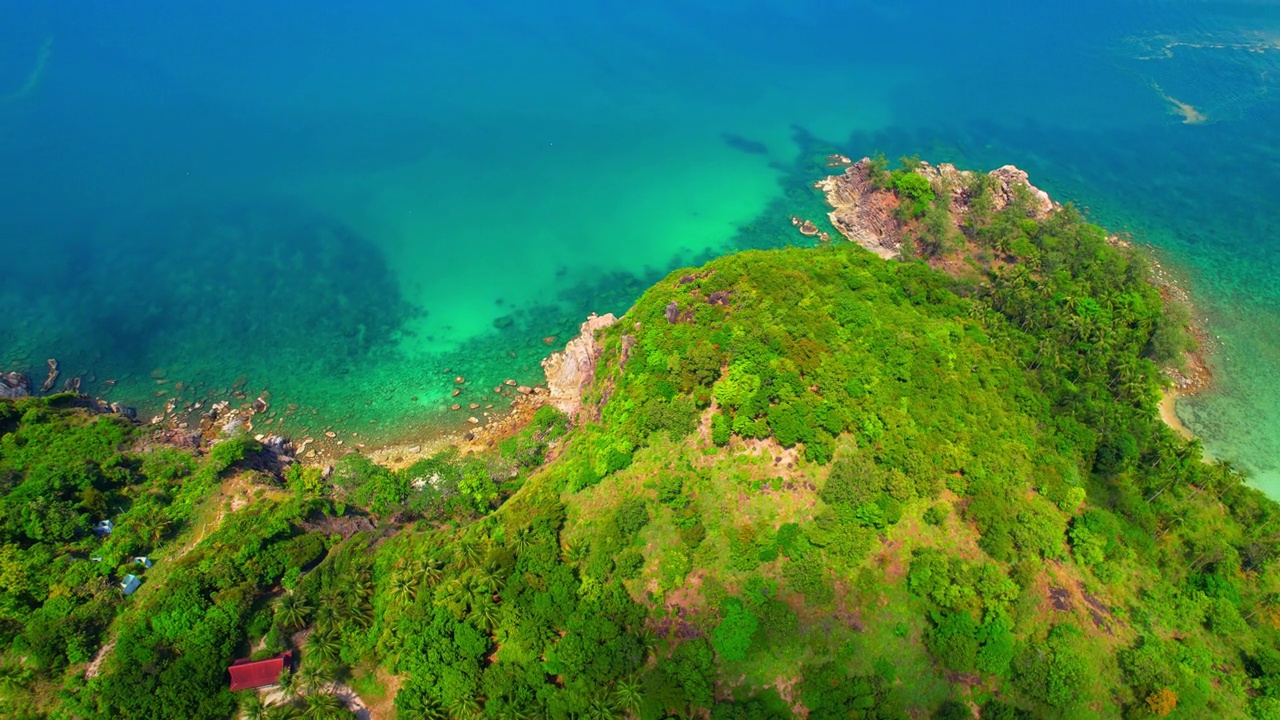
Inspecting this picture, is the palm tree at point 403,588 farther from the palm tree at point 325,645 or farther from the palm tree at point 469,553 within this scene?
the palm tree at point 325,645

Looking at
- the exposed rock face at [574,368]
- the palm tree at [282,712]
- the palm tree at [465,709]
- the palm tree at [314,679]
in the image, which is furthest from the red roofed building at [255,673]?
the exposed rock face at [574,368]

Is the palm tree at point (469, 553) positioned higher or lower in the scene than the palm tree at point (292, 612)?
higher

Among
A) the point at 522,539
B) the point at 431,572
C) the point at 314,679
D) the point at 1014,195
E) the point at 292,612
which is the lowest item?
the point at 314,679

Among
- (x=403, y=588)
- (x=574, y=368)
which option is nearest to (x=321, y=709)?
(x=403, y=588)

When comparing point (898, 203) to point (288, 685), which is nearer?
point (288, 685)

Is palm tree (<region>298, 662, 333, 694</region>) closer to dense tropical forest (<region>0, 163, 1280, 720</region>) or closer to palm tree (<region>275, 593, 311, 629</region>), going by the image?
dense tropical forest (<region>0, 163, 1280, 720</region>)

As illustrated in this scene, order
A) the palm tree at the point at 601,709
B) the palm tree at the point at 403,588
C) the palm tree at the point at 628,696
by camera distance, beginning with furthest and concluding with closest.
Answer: the palm tree at the point at 403,588 → the palm tree at the point at 628,696 → the palm tree at the point at 601,709

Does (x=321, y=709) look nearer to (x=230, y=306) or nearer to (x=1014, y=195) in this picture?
(x=230, y=306)
